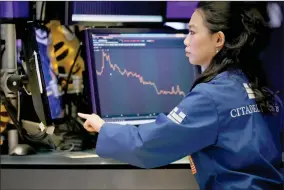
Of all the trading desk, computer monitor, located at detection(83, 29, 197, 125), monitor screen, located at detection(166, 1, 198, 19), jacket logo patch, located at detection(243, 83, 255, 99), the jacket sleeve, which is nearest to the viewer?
the jacket sleeve

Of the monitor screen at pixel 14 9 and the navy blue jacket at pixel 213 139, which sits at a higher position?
the monitor screen at pixel 14 9

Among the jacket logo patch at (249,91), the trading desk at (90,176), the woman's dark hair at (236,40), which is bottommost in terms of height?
the trading desk at (90,176)

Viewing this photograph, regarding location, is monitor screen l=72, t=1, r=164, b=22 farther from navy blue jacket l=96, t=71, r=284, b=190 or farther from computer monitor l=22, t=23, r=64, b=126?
navy blue jacket l=96, t=71, r=284, b=190

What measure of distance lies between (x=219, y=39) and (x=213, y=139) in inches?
13.4

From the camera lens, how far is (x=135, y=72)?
202cm

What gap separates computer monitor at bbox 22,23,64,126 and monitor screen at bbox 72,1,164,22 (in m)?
0.22

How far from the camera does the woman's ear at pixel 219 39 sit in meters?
1.55

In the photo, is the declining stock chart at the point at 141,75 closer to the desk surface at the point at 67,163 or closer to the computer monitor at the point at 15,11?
the desk surface at the point at 67,163

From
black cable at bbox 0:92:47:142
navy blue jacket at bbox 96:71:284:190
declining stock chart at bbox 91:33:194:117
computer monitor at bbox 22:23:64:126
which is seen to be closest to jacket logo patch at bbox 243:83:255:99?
navy blue jacket at bbox 96:71:284:190

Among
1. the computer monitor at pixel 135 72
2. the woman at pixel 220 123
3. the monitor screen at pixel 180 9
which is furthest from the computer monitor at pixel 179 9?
the woman at pixel 220 123

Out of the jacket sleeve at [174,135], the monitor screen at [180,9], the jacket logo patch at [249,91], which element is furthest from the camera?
the monitor screen at [180,9]

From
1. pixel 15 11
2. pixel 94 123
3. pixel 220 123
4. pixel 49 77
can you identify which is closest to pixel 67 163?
pixel 94 123

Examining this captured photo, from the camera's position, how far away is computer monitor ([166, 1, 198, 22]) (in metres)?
2.19

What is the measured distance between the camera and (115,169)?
1.74m
